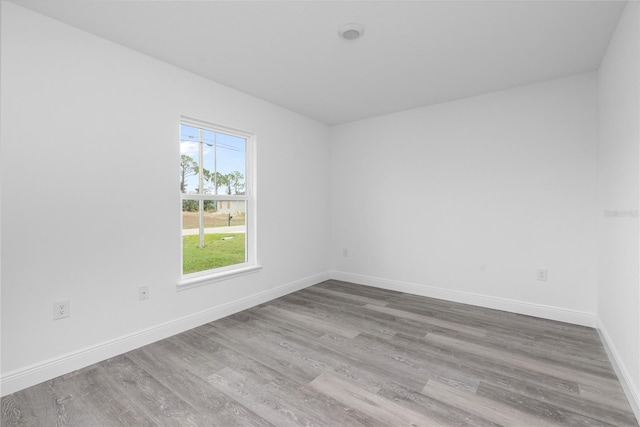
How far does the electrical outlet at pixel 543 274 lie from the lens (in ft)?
10.0

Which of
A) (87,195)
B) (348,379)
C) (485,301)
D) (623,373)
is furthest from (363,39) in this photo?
(485,301)

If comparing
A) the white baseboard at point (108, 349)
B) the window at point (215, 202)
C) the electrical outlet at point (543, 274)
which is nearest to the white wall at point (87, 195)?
the white baseboard at point (108, 349)

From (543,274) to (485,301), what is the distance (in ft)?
2.15

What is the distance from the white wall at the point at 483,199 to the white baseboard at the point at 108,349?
2.01m

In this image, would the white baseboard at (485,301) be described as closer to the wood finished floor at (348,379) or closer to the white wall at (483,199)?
the white wall at (483,199)

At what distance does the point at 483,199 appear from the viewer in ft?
11.2

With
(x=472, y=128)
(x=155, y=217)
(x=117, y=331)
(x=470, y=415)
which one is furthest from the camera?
(x=472, y=128)

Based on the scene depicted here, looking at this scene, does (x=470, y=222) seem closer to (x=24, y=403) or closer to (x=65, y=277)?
(x=65, y=277)

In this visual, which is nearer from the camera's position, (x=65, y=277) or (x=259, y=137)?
(x=65, y=277)

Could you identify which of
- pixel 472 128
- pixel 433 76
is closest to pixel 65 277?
pixel 433 76

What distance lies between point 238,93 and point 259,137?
0.53 meters

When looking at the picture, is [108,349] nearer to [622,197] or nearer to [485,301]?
[485,301]

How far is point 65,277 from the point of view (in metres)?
2.11

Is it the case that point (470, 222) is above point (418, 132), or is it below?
below
